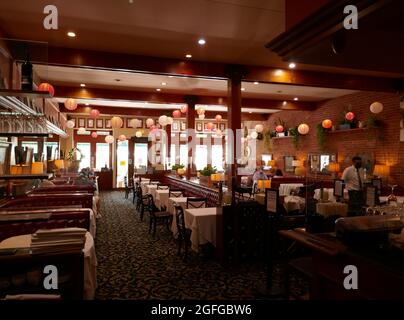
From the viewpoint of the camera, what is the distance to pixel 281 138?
13.4 metres

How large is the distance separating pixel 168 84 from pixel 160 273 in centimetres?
563

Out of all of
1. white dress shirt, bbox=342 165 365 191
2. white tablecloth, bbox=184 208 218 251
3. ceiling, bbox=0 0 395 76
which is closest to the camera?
ceiling, bbox=0 0 395 76

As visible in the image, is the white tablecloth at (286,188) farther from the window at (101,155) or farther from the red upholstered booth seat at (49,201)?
the window at (101,155)

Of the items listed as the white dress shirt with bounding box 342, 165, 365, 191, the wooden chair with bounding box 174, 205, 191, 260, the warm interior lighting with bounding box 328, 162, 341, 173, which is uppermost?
the warm interior lighting with bounding box 328, 162, 341, 173

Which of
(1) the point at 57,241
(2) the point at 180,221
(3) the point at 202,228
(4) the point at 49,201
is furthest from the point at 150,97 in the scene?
(1) the point at 57,241

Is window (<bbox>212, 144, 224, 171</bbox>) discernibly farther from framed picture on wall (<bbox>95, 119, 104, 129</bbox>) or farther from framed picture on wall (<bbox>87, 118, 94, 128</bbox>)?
framed picture on wall (<bbox>87, 118, 94, 128</bbox>)

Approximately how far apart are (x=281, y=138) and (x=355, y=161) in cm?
705

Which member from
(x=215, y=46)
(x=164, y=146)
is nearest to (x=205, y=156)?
(x=164, y=146)

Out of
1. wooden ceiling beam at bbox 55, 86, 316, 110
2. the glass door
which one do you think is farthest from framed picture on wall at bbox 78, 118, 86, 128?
wooden ceiling beam at bbox 55, 86, 316, 110

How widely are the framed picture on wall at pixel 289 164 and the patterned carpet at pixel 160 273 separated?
7777mm

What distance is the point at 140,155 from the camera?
50.7 feet

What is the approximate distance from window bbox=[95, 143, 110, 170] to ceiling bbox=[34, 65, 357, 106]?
689 centimetres

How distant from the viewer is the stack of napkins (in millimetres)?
2424

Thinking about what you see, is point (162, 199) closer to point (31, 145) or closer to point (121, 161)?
point (31, 145)
